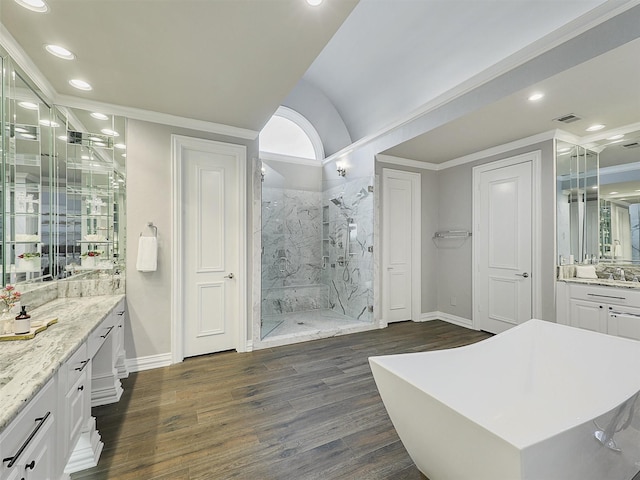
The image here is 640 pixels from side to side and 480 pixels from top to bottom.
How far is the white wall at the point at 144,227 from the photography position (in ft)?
9.73

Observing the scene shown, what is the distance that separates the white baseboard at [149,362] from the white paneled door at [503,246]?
398cm

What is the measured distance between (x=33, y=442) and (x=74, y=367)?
488mm

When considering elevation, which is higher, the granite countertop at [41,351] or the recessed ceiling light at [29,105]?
the recessed ceiling light at [29,105]

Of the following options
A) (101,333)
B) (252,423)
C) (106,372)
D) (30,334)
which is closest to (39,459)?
(30,334)

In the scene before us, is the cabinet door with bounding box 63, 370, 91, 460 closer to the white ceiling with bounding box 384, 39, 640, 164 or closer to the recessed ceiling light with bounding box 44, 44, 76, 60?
the recessed ceiling light with bounding box 44, 44, 76, 60

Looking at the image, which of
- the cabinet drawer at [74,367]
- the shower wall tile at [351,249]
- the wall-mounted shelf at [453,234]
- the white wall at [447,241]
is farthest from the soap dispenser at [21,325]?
the wall-mounted shelf at [453,234]

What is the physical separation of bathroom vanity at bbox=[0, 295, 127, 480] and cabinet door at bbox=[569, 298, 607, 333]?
4169 mm

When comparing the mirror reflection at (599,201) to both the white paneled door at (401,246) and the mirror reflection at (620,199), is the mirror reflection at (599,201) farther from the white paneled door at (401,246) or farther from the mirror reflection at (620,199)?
the white paneled door at (401,246)

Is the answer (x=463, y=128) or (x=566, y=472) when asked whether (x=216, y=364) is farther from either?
(x=463, y=128)

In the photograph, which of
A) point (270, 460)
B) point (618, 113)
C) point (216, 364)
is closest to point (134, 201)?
point (216, 364)

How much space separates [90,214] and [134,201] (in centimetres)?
38

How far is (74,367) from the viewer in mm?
1474

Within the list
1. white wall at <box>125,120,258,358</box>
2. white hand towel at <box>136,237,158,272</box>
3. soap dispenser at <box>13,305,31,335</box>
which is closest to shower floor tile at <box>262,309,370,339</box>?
white wall at <box>125,120,258,358</box>

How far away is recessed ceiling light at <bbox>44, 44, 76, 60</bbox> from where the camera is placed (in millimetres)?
2019
